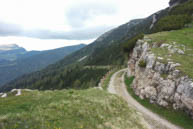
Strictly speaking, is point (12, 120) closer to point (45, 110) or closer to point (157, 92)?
point (45, 110)

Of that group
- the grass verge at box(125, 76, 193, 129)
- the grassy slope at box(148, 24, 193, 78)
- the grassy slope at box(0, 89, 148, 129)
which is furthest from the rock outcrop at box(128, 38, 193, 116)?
the grassy slope at box(0, 89, 148, 129)

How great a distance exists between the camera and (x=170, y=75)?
17438 millimetres

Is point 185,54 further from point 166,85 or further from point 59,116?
point 59,116

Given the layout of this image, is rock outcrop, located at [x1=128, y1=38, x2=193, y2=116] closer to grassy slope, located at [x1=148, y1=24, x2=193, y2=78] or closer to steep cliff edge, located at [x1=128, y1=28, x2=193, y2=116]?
steep cliff edge, located at [x1=128, y1=28, x2=193, y2=116]

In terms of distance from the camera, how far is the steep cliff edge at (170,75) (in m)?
15.0

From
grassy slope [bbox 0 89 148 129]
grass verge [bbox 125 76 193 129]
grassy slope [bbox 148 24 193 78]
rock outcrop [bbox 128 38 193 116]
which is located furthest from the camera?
grassy slope [bbox 148 24 193 78]

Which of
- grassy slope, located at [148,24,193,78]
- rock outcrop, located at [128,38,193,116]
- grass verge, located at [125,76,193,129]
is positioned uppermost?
grassy slope, located at [148,24,193,78]

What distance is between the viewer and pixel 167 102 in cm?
1692

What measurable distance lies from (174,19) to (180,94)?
Answer: 113ft

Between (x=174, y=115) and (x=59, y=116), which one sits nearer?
(x=59, y=116)

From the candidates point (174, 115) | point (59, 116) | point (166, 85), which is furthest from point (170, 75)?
point (59, 116)

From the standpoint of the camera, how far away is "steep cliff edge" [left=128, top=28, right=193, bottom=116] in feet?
49.1

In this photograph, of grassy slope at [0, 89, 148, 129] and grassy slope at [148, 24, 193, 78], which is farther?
grassy slope at [148, 24, 193, 78]

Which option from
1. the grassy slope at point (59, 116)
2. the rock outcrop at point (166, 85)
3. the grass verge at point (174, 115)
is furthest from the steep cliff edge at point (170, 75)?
the grassy slope at point (59, 116)
